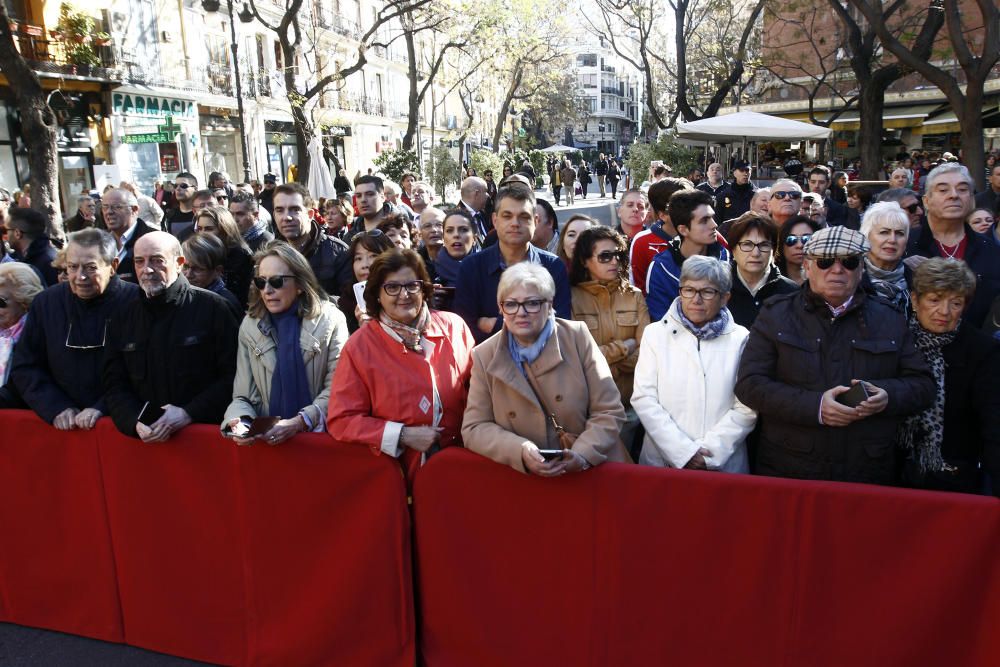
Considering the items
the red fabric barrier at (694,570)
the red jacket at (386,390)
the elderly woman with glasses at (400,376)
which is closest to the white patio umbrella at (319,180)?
the elderly woman with glasses at (400,376)

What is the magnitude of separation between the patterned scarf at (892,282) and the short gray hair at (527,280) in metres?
1.78

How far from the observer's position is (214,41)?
88.4ft

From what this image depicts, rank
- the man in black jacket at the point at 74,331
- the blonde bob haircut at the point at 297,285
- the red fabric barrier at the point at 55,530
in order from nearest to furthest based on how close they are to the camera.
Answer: the red fabric barrier at the point at 55,530 < the blonde bob haircut at the point at 297,285 < the man in black jacket at the point at 74,331

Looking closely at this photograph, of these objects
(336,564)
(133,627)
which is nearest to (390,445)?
(336,564)

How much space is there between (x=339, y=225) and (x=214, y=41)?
24147 millimetres

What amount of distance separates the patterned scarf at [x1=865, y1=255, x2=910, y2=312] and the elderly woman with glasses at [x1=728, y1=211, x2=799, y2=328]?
1.38 feet

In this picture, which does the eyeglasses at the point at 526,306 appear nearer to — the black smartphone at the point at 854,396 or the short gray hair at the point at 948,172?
the black smartphone at the point at 854,396

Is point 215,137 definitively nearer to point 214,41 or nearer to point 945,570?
point 214,41

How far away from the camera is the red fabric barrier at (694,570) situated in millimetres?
2549

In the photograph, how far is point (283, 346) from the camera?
3.62 metres

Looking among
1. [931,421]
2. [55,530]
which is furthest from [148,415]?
[931,421]

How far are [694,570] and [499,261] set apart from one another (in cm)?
222

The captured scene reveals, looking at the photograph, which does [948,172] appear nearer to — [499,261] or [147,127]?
[499,261]

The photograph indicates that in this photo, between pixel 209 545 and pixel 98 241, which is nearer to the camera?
pixel 209 545
